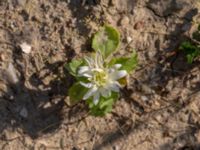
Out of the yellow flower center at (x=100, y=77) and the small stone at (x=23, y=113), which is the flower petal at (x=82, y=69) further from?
the small stone at (x=23, y=113)

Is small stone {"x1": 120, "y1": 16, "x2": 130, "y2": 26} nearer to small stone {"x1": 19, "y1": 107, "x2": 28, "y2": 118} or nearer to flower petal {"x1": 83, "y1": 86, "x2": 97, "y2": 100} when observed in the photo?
flower petal {"x1": 83, "y1": 86, "x2": 97, "y2": 100}

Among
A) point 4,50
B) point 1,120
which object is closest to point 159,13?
point 4,50

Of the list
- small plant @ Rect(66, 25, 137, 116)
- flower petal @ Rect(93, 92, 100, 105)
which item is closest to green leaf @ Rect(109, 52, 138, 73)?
small plant @ Rect(66, 25, 137, 116)

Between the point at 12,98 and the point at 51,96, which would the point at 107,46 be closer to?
the point at 51,96

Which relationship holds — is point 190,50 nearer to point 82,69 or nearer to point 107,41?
point 107,41

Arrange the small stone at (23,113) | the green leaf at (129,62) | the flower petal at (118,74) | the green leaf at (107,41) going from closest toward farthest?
the flower petal at (118,74) < the green leaf at (129,62) < the green leaf at (107,41) < the small stone at (23,113)

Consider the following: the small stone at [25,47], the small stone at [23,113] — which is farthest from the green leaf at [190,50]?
the small stone at [23,113]

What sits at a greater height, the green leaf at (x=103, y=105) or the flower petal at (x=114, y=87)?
the flower petal at (x=114, y=87)
